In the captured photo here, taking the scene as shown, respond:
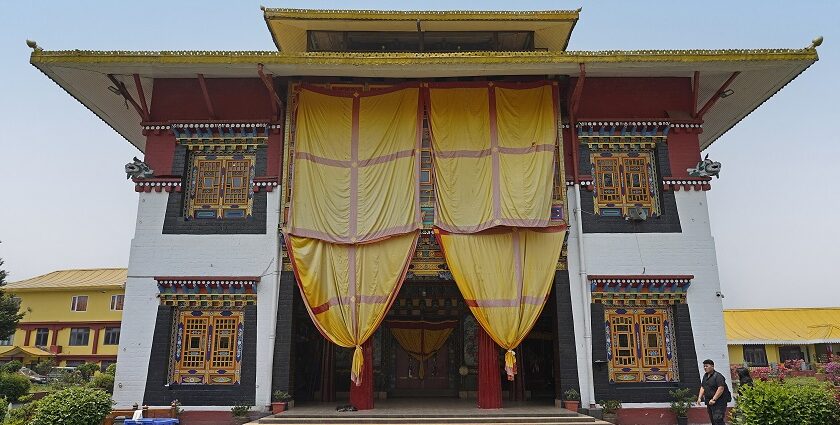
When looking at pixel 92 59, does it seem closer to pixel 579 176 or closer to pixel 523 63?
pixel 523 63

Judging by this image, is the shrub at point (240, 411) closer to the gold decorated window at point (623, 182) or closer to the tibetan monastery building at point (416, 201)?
the tibetan monastery building at point (416, 201)

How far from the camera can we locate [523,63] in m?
11.6

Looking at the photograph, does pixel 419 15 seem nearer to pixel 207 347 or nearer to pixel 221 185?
pixel 221 185

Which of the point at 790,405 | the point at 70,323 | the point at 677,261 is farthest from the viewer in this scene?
the point at 70,323

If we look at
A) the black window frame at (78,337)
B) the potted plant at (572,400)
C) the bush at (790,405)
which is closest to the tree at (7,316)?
the black window frame at (78,337)

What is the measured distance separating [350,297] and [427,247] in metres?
1.74

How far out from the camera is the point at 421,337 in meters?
14.8

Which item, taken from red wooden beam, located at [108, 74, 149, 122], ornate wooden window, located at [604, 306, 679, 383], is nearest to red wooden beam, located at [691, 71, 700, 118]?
ornate wooden window, located at [604, 306, 679, 383]

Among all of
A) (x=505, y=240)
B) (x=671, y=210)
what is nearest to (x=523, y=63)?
(x=505, y=240)

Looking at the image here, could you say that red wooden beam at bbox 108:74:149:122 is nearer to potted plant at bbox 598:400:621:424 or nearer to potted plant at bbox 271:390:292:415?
potted plant at bbox 271:390:292:415

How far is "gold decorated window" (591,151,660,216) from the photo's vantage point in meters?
12.3

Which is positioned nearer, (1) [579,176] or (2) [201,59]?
(2) [201,59]

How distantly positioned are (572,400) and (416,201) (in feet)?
15.2

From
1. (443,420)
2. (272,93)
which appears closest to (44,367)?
(272,93)
